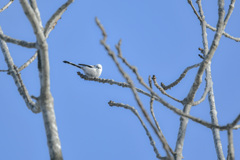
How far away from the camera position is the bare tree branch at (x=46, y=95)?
290 cm

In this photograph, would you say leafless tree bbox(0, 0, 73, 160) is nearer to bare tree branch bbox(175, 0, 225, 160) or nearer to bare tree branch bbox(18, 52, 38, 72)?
bare tree branch bbox(18, 52, 38, 72)

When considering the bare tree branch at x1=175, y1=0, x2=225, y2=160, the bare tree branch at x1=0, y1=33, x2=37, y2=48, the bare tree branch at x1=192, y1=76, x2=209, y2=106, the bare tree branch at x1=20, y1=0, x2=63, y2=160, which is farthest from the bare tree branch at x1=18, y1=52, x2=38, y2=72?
the bare tree branch at x1=192, y1=76, x2=209, y2=106

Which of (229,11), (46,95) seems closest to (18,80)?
(46,95)

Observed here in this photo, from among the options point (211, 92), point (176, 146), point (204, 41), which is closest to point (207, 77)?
point (211, 92)

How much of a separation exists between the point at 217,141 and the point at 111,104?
1.57 meters

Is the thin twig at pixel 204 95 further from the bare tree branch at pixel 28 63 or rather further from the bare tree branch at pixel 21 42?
the bare tree branch at pixel 28 63

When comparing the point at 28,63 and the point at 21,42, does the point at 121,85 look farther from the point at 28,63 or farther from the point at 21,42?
the point at 21,42

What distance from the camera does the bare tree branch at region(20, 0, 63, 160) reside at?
9.51 ft

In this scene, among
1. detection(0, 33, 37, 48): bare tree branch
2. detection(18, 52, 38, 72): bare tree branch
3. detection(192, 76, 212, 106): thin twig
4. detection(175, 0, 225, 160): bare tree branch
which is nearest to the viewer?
detection(0, 33, 37, 48): bare tree branch

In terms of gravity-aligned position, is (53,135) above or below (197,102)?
below

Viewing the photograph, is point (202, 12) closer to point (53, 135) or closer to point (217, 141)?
point (217, 141)

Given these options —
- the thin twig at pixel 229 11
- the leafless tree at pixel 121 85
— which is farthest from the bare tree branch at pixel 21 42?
the thin twig at pixel 229 11

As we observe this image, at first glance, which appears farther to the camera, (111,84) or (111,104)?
(111,84)

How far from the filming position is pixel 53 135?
2.93m
